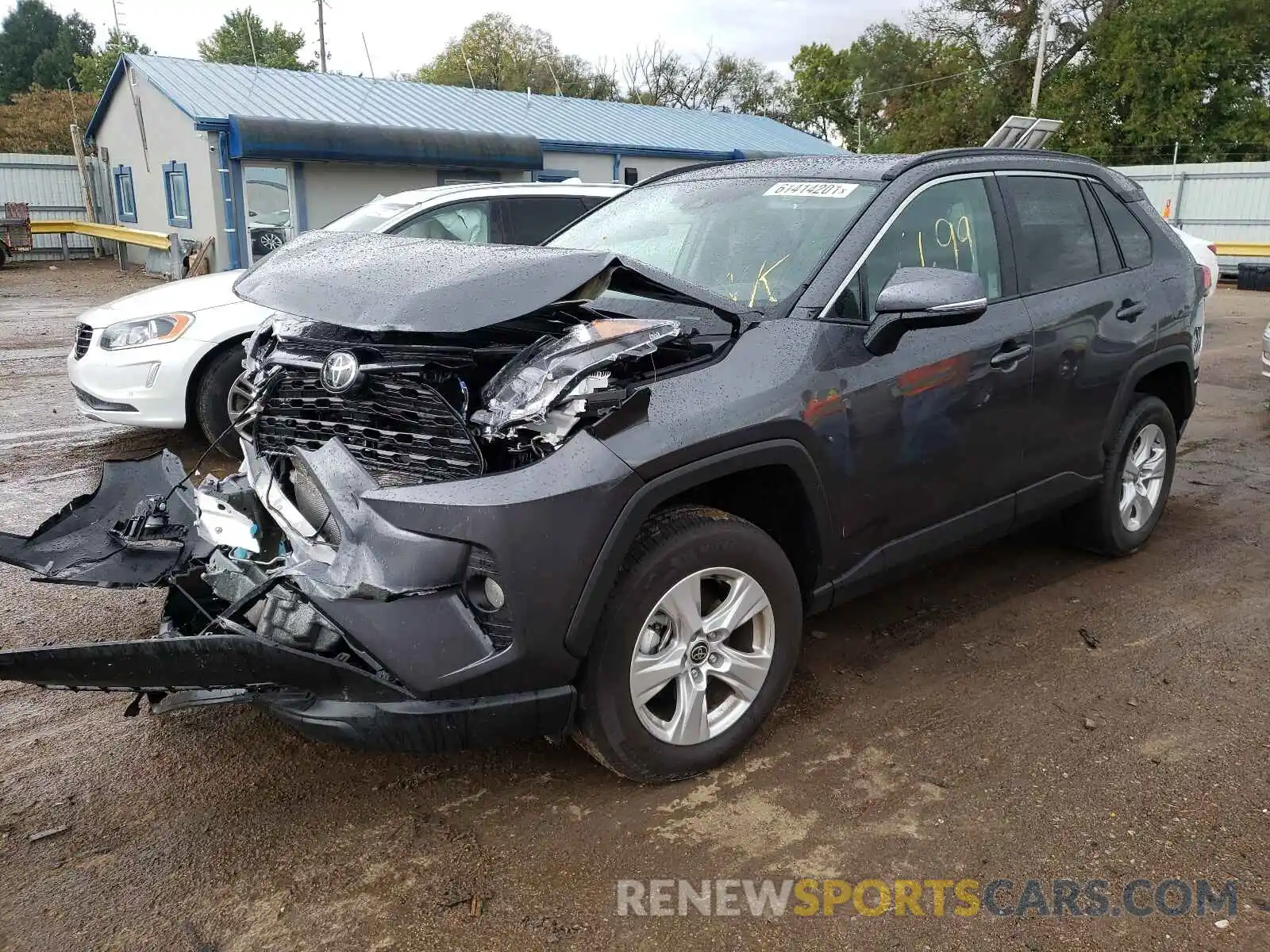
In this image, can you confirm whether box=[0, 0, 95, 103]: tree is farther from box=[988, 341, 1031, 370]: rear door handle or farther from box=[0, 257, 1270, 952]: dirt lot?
box=[988, 341, 1031, 370]: rear door handle

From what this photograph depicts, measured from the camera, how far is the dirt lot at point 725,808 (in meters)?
2.43

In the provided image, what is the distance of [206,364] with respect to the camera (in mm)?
6227

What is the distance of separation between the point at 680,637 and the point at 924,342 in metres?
1.38

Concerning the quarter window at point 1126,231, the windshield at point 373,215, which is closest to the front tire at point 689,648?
the quarter window at point 1126,231

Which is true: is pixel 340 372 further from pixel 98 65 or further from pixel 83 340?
pixel 98 65

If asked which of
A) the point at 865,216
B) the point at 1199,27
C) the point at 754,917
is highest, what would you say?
the point at 1199,27

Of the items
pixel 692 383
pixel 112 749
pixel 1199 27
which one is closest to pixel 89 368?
pixel 112 749

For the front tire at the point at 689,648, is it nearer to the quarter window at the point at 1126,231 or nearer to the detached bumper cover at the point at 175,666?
the detached bumper cover at the point at 175,666

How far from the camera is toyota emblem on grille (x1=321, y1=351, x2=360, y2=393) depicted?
2.73 m

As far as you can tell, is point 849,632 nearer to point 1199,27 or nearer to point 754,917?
point 754,917

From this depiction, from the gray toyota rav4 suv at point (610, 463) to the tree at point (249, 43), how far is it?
58.5 metres

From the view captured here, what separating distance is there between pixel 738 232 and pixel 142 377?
4.21 meters

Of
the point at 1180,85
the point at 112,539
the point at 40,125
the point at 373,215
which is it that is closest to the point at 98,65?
the point at 40,125

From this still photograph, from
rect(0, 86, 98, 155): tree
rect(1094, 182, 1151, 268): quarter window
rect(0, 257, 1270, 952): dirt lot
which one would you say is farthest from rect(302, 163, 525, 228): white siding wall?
rect(0, 86, 98, 155): tree
